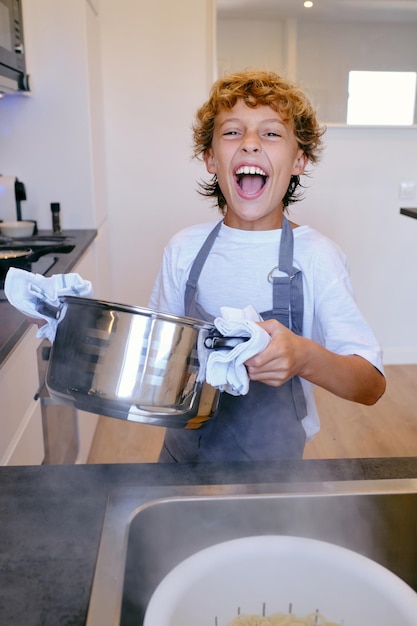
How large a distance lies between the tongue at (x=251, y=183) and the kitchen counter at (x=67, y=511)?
58 centimetres

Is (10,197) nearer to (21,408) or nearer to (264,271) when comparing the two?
(21,408)

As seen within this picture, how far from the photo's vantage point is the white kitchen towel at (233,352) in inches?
25.6

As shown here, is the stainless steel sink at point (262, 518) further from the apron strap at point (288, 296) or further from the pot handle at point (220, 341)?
the apron strap at point (288, 296)

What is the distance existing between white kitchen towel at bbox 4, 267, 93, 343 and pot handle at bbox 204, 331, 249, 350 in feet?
0.55

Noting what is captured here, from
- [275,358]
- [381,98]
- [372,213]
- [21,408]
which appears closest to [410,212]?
[372,213]

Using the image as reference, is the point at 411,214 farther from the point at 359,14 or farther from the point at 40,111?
the point at 40,111

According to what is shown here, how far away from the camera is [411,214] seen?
102 inches

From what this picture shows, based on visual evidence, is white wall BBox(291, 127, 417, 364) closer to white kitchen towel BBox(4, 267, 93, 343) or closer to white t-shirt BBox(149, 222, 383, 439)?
white t-shirt BBox(149, 222, 383, 439)

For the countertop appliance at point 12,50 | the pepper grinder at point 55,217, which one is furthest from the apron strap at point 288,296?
the pepper grinder at point 55,217

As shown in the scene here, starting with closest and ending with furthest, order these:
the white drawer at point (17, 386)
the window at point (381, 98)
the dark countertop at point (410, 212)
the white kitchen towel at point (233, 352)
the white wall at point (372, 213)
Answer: the white kitchen towel at point (233, 352) < the white drawer at point (17, 386) < the dark countertop at point (410, 212) < the window at point (381, 98) < the white wall at point (372, 213)

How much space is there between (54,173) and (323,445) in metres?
1.46

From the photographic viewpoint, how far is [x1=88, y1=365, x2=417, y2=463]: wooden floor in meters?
2.36

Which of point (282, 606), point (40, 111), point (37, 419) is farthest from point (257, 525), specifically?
point (40, 111)

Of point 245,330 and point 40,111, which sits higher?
point 40,111
